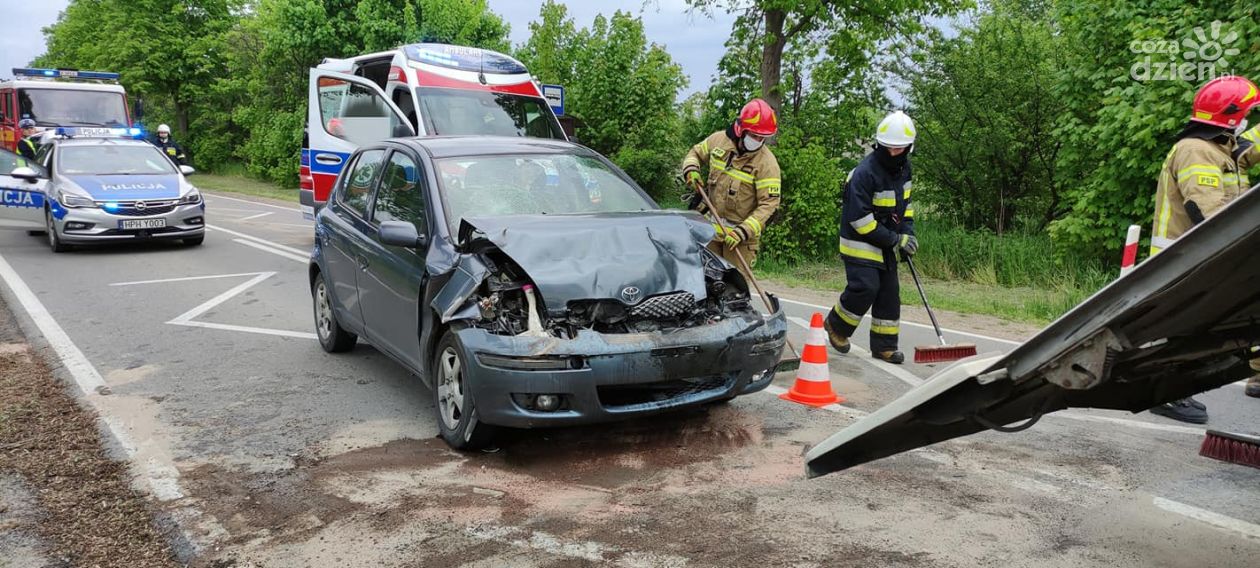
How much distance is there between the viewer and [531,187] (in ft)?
18.4

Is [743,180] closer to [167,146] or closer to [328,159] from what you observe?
[328,159]

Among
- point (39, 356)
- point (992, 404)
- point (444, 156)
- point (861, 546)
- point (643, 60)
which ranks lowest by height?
point (39, 356)

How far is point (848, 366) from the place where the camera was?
263 inches

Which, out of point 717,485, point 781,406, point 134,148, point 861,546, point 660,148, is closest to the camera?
point 861,546

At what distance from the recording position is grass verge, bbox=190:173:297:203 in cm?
2623

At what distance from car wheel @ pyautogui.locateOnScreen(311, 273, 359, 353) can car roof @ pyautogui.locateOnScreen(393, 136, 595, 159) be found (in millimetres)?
1492

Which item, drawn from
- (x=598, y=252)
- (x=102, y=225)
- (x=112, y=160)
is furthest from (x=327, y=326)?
(x=112, y=160)

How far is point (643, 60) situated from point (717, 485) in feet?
52.7

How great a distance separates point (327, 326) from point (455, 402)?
2.60 m

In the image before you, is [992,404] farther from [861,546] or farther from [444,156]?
[444,156]

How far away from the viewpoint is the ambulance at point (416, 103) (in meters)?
11.4

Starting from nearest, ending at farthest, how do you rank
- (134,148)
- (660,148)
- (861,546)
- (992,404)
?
1. (992,404)
2. (861,546)
3. (134,148)
4. (660,148)

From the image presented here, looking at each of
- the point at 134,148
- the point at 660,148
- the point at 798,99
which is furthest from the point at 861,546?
the point at 660,148

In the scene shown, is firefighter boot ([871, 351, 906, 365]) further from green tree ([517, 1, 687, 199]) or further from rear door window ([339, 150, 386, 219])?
green tree ([517, 1, 687, 199])
